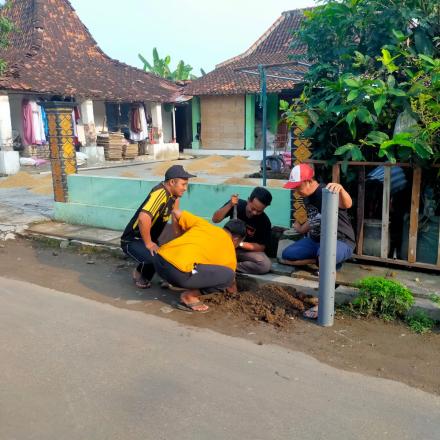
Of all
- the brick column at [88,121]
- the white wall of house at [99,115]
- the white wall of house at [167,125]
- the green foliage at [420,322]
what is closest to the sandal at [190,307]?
the green foliage at [420,322]

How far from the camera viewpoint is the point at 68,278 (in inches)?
212

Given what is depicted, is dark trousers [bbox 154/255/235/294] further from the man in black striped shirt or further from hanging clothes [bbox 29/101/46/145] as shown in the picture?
hanging clothes [bbox 29/101/46/145]

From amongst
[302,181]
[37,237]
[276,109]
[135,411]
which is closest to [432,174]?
[302,181]

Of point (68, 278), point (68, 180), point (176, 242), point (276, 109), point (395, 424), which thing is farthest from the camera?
point (276, 109)

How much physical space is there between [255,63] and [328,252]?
19833mm

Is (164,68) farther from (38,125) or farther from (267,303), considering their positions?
(267,303)

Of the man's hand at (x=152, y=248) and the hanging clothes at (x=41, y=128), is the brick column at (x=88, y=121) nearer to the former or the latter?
the hanging clothes at (x=41, y=128)

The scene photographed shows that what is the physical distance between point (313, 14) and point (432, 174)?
2286mm

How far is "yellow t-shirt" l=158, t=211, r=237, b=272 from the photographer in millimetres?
4172

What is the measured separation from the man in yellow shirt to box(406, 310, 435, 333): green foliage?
5.16ft

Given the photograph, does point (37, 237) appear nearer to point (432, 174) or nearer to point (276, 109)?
point (432, 174)

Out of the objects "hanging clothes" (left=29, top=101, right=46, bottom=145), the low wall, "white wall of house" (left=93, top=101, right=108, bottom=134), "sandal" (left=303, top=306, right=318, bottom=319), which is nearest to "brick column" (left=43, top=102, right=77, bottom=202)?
the low wall

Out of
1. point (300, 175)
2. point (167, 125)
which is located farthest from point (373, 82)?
point (167, 125)

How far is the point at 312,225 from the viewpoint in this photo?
483 centimetres
